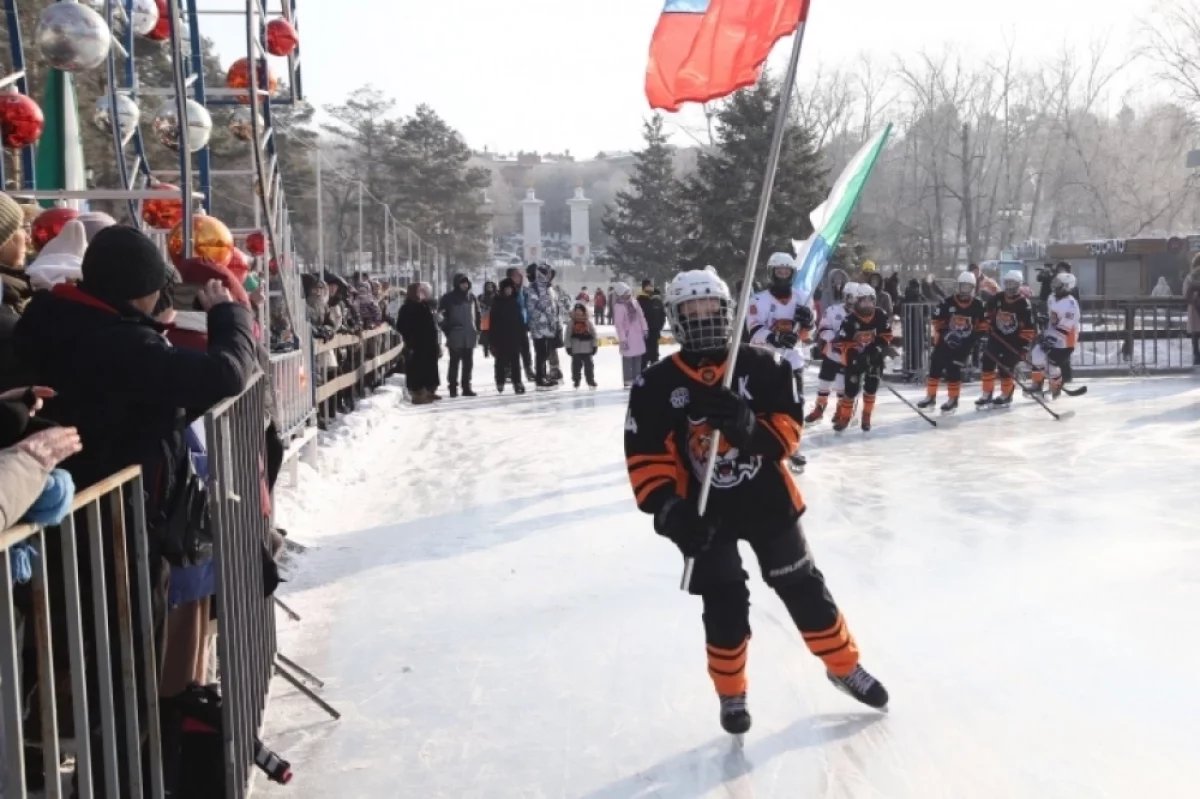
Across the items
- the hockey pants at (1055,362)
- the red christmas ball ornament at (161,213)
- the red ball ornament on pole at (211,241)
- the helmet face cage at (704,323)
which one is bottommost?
the hockey pants at (1055,362)

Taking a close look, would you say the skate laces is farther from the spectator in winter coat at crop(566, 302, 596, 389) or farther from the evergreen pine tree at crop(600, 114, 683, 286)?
the evergreen pine tree at crop(600, 114, 683, 286)

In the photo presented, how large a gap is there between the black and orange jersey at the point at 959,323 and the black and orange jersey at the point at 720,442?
11461 mm

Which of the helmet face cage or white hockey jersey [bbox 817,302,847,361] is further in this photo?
Answer: white hockey jersey [bbox 817,302,847,361]

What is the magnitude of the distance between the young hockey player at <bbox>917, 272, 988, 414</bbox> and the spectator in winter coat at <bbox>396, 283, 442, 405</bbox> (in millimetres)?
6823

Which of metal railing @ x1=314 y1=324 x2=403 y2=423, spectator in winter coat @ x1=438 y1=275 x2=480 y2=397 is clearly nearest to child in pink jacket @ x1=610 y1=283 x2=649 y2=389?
spectator in winter coat @ x1=438 y1=275 x2=480 y2=397

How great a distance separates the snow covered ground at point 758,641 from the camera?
14.4 feet

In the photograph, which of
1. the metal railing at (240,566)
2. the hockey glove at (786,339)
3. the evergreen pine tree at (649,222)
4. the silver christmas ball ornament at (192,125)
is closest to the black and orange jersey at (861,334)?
the hockey glove at (786,339)

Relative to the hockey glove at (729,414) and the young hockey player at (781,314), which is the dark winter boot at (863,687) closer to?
the hockey glove at (729,414)

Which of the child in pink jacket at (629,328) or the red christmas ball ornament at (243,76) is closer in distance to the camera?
the red christmas ball ornament at (243,76)

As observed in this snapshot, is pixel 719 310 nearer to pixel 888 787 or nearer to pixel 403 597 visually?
pixel 888 787

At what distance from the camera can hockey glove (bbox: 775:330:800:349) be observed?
11.7 metres

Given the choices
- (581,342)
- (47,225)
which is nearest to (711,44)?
(47,225)

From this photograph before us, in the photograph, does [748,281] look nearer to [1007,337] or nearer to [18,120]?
[18,120]

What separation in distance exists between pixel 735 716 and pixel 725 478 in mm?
883
